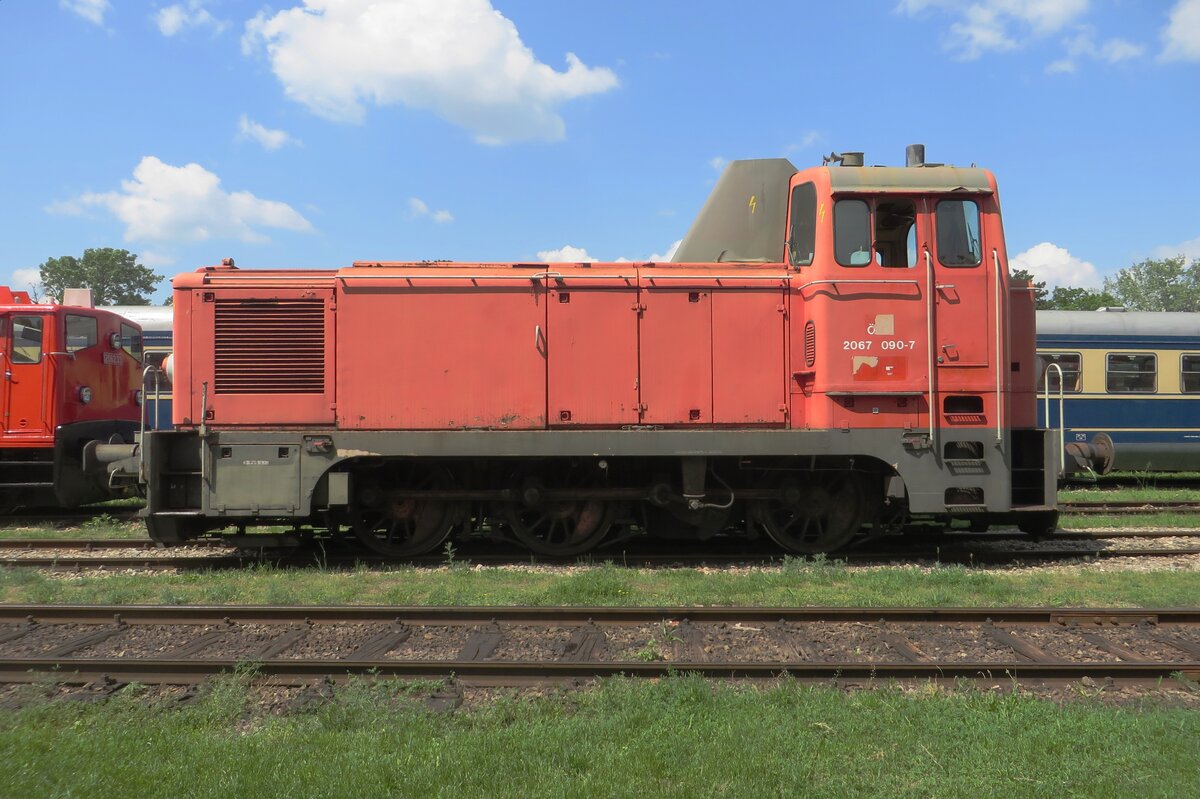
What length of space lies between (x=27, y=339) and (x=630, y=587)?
9981mm

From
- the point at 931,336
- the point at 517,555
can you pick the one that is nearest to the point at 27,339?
the point at 517,555

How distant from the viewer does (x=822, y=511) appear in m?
8.83

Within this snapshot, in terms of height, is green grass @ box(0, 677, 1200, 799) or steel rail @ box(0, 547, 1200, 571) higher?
steel rail @ box(0, 547, 1200, 571)

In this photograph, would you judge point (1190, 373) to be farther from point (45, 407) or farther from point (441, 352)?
point (45, 407)

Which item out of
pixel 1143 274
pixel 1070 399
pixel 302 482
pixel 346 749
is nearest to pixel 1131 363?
pixel 1070 399

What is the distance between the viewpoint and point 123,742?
4.07m

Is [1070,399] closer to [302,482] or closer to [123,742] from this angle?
[302,482]

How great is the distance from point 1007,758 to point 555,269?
20.8ft

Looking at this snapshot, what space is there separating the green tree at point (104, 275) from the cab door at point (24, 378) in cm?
5391

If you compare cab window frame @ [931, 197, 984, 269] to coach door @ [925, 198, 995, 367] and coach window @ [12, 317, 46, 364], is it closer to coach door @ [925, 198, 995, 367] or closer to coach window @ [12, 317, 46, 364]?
coach door @ [925, 198, 995, 367]

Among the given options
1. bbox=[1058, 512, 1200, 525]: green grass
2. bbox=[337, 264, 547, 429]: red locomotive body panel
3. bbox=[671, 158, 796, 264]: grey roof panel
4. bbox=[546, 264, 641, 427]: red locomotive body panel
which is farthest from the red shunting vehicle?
bbox=[1058, 512, 1200, 525]: green grass

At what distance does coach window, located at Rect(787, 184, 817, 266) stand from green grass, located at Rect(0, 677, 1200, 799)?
496cm

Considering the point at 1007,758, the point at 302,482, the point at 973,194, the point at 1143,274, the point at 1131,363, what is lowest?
the point at 1007,758

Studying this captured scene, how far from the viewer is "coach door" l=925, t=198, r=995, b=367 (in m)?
8.16
